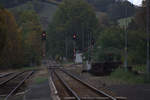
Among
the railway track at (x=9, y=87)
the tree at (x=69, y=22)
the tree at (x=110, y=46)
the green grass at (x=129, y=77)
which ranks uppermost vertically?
the tree at (x=69, y=22)

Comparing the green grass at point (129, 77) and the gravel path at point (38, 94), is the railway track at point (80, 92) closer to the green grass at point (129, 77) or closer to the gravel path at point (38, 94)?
the gravel path at point (38, 94)

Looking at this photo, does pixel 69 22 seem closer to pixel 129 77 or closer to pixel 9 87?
pixel 129 77

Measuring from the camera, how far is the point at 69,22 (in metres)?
83.8

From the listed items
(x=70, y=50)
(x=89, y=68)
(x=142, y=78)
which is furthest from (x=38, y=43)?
(x=142, y=78)

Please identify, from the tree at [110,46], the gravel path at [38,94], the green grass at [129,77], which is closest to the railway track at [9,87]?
the gravel path at [38,94]

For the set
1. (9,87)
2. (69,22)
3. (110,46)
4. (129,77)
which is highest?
(69,22)

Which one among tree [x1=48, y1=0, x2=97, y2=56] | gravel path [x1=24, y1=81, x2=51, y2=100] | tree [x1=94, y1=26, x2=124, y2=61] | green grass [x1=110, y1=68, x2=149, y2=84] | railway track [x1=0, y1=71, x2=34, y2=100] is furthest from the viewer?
tree [x1=48, y1=0, x2=97, y2=56]

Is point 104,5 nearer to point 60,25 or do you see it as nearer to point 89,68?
point 60,25


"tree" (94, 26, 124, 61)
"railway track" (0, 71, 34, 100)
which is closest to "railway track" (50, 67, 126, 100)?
"railway track" (0, 71, 34, 100)

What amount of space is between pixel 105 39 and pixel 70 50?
1220 inches

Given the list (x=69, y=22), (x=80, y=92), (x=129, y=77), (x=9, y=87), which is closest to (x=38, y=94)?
(x=80, y=92)

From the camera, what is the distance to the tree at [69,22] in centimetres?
8103

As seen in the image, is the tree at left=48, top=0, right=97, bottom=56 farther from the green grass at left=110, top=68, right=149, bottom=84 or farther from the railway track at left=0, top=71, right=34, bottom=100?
the green grass at left=110, top=68, right=149, bottom=84

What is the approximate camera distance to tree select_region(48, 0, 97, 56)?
266 ft
